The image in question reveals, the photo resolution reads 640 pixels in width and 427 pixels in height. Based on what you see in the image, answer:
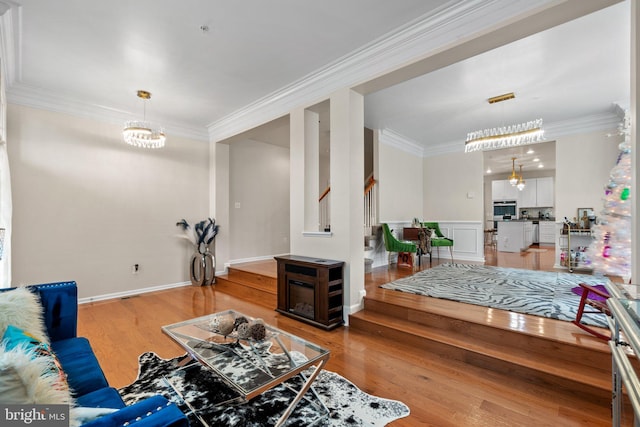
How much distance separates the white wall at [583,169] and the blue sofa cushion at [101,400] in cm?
683

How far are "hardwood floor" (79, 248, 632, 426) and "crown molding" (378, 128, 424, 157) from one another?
325 cm

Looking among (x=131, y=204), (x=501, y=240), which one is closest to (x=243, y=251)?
(x=131, y=204)

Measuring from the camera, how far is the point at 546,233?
9.96 m

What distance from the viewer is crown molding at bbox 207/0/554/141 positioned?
225cm

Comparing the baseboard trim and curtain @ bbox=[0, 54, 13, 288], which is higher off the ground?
curtain @ bbox=[0, 54, 13, 288]

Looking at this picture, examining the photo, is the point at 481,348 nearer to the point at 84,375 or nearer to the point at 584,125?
the point at 84,375

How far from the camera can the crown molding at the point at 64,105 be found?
371 centimetres

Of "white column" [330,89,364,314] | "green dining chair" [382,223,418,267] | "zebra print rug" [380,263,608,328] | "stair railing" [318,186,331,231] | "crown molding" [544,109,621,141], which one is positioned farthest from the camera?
"stair railing" [318,186,331,231]

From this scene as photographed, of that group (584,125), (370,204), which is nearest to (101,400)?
(370,204)

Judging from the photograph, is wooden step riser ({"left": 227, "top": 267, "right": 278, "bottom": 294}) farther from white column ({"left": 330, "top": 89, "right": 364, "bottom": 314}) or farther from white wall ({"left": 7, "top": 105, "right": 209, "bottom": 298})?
white column ({"left": 330, "top": 89, "right": 364, "bottom": 314})

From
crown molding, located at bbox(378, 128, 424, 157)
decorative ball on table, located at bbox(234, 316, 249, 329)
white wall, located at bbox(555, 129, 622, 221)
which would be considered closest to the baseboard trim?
decorative ball on table, located at bbox(234, 316, 249, 329)

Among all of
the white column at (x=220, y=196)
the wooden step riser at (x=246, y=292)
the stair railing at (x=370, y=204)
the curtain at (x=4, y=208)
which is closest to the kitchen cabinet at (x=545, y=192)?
the stair railing at (x=370, y=204)

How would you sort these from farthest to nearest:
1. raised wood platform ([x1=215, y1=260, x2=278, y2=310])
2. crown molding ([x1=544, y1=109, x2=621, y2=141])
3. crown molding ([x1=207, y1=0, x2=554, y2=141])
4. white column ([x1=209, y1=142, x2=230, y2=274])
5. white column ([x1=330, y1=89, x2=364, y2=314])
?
white column ([x1=209, y1=142, x2=230, y2=274])
crown molding ([x1=544, y1=109, x2=621, y2=141])
raised wood platform ([x1=215, y1=260, x2=278, y2=310])
white column ([x1=330, y1=89, x2=364, y2=314])
crown molding ([x1=207, y1=0, x2=554, y2=141])

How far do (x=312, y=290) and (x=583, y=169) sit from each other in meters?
5.52
